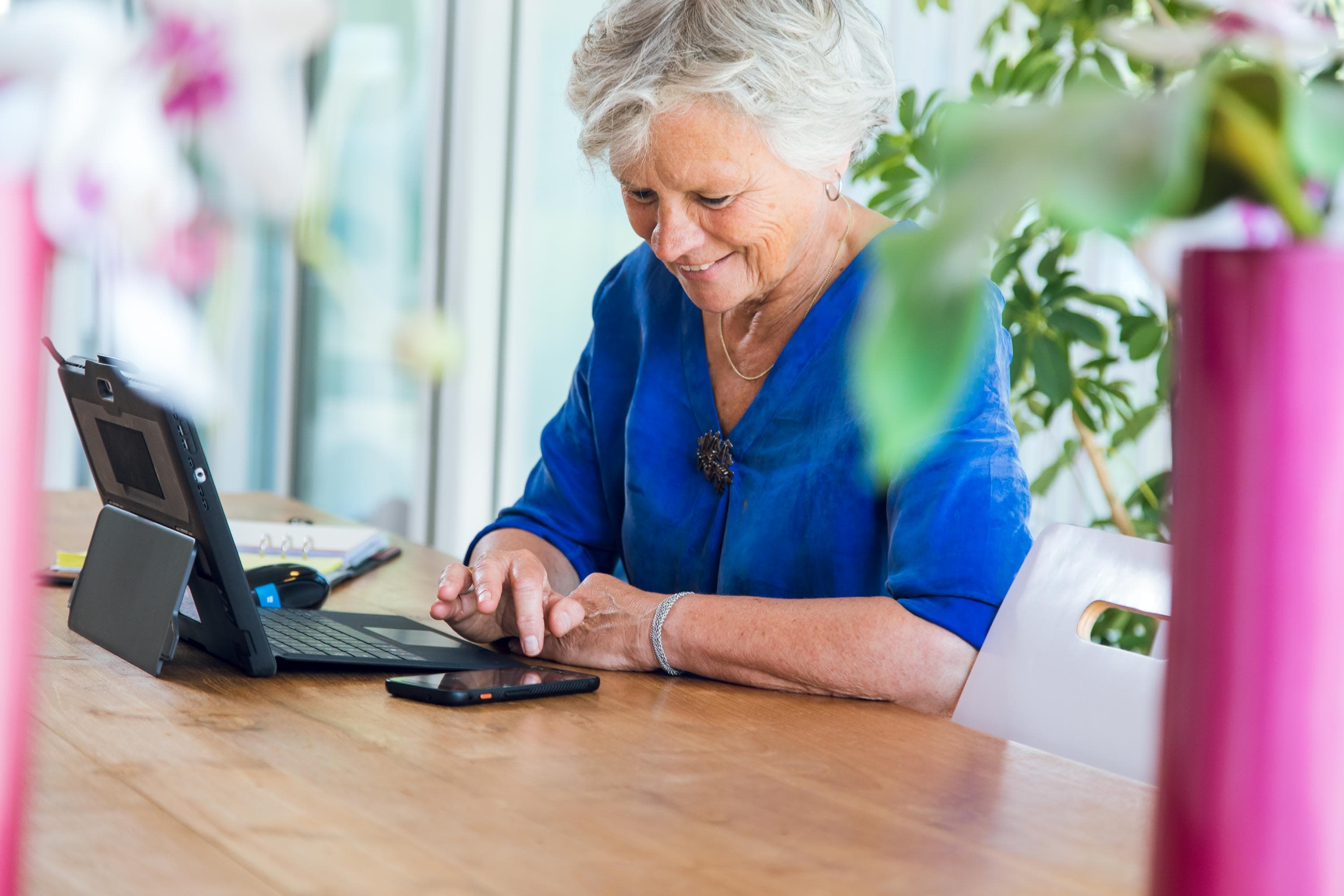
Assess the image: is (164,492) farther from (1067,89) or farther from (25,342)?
(1067,89)

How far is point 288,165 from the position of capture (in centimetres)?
36

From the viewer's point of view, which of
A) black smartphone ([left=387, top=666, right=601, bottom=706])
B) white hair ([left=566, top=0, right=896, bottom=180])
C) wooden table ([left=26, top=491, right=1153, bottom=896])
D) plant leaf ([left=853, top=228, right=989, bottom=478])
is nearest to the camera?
plant leaf ([left=853, top=228, right=989, bottom=478])

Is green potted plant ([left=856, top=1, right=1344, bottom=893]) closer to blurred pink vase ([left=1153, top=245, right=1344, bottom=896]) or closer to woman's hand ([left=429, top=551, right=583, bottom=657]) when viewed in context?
blurred pink vase ([left=1153, top=245, right=1344, bottom=896])

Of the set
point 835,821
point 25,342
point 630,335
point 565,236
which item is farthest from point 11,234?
point 565,236

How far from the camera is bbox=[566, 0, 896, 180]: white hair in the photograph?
4.56 ft

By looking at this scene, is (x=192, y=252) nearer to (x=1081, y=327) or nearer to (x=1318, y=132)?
(x=1318, y=132)

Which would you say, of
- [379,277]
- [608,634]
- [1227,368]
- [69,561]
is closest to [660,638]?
[608,634]

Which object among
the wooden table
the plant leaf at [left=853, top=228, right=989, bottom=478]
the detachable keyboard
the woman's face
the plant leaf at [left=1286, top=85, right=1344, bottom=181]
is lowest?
the wooden table

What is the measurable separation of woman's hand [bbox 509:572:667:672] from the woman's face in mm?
408

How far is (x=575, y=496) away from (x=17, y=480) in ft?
4.41

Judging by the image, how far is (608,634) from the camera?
1248 millimetres

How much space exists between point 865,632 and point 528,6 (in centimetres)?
281

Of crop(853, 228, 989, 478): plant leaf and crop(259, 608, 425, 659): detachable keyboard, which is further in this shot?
crop(259, 608, 425, 659): detachable keyboard

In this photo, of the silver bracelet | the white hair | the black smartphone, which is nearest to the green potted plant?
the black smartphone
